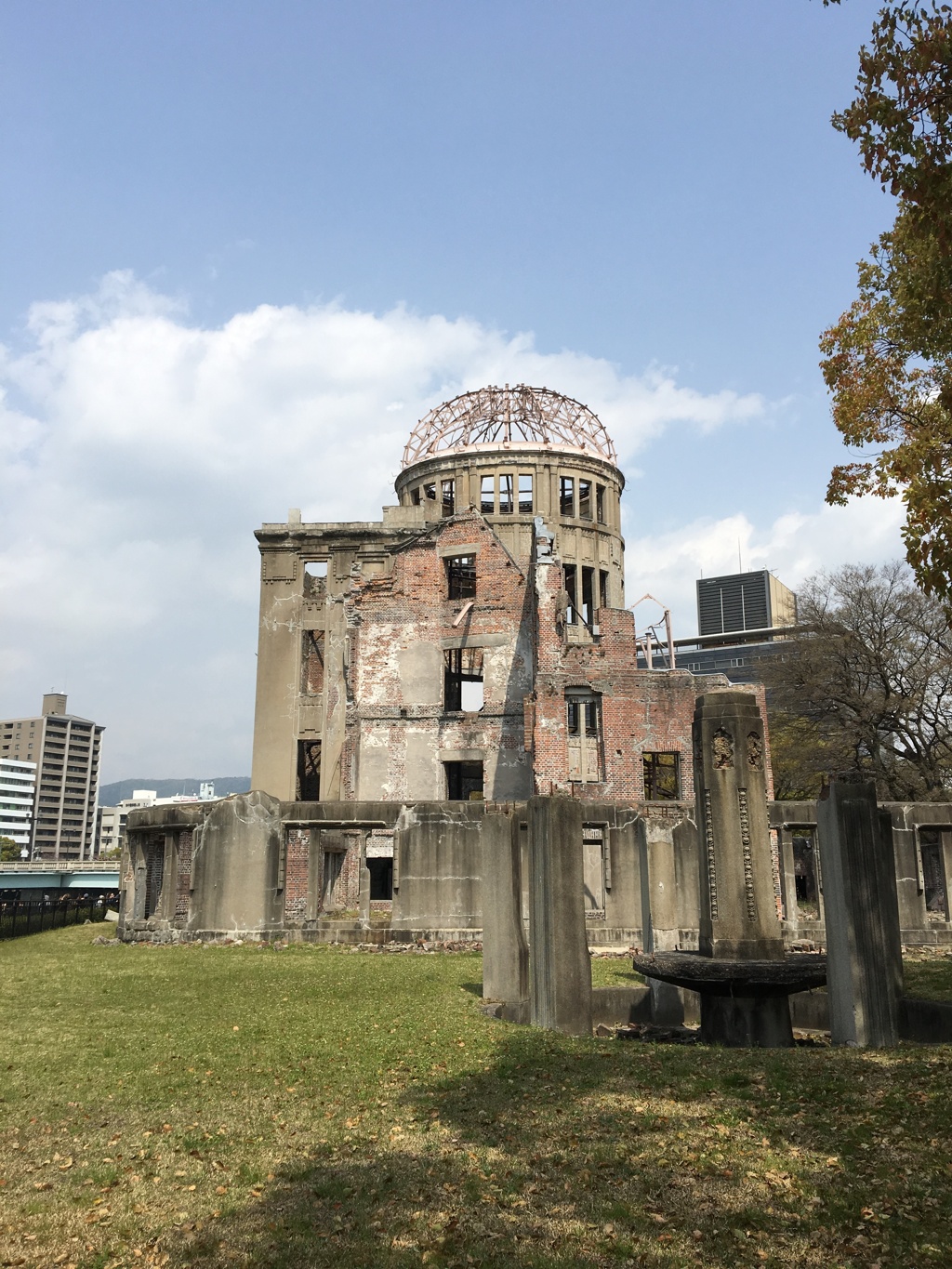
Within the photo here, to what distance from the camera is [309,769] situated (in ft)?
131

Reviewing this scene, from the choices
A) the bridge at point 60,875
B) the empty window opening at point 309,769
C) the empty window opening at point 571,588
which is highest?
the empty window opening at point 571,588

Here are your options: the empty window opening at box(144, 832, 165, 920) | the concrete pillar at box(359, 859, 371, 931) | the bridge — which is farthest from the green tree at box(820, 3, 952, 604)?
the bridge

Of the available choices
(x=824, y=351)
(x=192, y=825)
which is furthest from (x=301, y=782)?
(x=824, y=351)

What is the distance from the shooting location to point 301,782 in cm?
3997

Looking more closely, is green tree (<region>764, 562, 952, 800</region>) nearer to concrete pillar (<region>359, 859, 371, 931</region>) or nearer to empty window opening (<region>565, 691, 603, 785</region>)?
empty window opening (<region>565, 691, 603, 785</region>)

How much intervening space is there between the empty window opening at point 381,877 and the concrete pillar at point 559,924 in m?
21.1

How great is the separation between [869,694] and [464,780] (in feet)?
48.3

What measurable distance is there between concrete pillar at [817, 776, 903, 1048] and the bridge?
44021mm

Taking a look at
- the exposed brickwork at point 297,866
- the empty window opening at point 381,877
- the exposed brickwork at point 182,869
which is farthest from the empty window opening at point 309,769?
the exposed brickwork at point 297,866

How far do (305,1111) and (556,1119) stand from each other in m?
1.85

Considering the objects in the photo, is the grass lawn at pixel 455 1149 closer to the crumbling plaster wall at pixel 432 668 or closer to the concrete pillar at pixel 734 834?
the concrete pillar at pixel 734 834

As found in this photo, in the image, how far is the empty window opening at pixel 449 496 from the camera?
42062 millimetres

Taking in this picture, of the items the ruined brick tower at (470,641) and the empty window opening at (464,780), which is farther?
the empty window opening at (464,780)

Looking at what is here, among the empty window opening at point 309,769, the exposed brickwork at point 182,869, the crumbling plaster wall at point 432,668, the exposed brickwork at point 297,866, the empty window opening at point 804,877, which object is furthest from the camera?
the empty window opening at point 309,769
